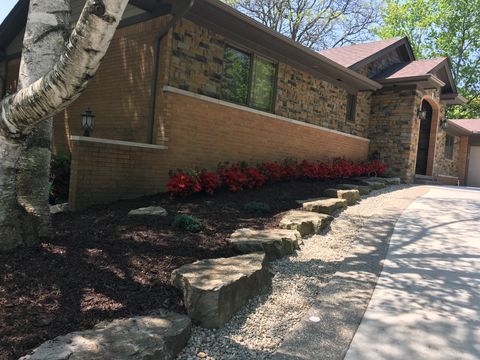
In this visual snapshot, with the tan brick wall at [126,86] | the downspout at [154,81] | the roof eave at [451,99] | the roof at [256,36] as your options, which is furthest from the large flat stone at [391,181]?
the tan brick wall at [126,86]

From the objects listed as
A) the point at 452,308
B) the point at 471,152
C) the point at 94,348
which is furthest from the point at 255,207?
the point at 471,152

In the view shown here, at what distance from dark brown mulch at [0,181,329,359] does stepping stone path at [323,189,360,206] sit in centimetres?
285

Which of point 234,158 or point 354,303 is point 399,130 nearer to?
point 234,158

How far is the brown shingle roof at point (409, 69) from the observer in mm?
13948

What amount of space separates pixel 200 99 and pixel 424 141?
12320 mm

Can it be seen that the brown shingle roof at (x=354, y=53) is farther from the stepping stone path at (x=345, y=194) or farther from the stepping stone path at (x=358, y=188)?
the stepping stone path at (x=345, y=194)

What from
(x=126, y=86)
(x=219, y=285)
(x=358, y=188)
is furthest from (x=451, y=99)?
(x=219, y=285)

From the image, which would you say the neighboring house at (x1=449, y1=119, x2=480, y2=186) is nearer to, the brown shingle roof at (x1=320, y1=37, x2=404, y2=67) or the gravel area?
the brown shingle roof at (x1=320, y1=37, x2=404, y2=67)

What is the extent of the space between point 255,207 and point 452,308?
349cm

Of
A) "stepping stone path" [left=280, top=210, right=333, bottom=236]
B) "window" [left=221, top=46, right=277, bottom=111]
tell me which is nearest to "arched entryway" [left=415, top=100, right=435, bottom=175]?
"window" [left=221, top=46, right=277, bottom=111]

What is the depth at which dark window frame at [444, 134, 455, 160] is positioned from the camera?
20938 mm

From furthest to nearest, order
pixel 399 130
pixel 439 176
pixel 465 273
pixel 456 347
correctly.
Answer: pixel 439 176 → pixel 399 130 → pixel 465 273 → pixel 456 347

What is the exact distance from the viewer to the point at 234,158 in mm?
9336

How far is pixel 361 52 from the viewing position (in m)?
15.0
